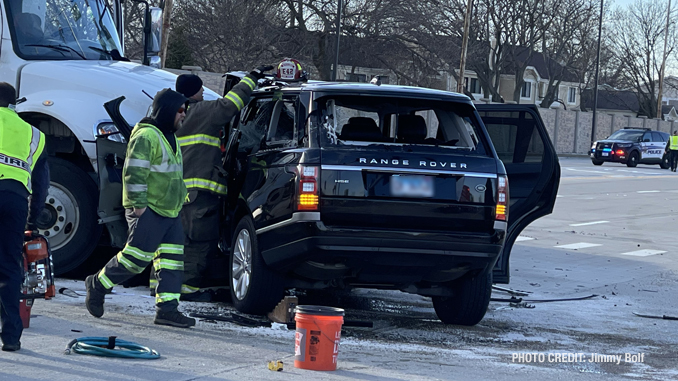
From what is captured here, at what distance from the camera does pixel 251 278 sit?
7.30 m

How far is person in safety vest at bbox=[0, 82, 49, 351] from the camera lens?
5836mm

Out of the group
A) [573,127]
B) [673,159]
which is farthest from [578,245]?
[573,127]

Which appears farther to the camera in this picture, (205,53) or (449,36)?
(449,36)

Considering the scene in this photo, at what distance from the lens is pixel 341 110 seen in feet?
23.9

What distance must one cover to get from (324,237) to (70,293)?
2.51 m

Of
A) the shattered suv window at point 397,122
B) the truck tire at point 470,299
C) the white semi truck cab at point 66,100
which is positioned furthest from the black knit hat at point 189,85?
the truck tire at point 470,299

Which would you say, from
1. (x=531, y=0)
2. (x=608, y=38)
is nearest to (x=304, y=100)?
(x=531, y=0)

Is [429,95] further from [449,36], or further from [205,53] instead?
[449,36]

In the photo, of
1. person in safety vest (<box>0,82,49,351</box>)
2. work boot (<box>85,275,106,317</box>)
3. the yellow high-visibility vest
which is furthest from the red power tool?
the yellow high-visibility vest

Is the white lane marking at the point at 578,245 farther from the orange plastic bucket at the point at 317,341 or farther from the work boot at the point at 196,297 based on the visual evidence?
the orange plastic bucket at the point at 317,341

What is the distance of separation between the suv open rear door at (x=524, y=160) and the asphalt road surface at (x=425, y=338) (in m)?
0.92

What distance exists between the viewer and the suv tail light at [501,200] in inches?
280

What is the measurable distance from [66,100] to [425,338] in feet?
12.3

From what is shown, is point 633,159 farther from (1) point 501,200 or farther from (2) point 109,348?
(2) point 109,348
